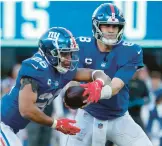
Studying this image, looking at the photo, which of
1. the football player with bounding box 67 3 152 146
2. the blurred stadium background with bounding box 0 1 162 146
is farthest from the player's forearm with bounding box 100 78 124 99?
the blurred stadium background with bounding box 0 1 162 146

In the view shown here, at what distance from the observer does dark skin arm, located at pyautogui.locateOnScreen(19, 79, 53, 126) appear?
4.75 meters

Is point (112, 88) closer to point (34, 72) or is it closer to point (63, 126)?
point (63, 126)

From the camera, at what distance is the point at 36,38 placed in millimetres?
9664

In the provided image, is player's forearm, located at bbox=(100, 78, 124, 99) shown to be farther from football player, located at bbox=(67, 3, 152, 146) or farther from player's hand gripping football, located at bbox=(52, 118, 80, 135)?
player's hand gripping football, located at bbox=(52, 118, 80, 135)

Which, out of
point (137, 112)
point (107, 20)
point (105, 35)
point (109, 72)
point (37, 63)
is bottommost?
point (137, 112)

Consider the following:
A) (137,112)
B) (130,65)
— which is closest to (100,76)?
(130,65)

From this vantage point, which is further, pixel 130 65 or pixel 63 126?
pixel 130 65

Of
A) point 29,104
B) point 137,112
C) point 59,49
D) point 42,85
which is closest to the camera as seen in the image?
point 29,104

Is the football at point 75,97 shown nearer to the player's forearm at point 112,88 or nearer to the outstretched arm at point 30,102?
the player's forearm at point 112,88

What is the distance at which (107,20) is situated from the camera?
5500mm

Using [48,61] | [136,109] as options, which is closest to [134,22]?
[136,109]

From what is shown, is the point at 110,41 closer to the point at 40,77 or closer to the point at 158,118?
the point at 40,77

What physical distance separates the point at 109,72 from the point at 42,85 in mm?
801

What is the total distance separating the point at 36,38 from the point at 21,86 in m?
4.88
